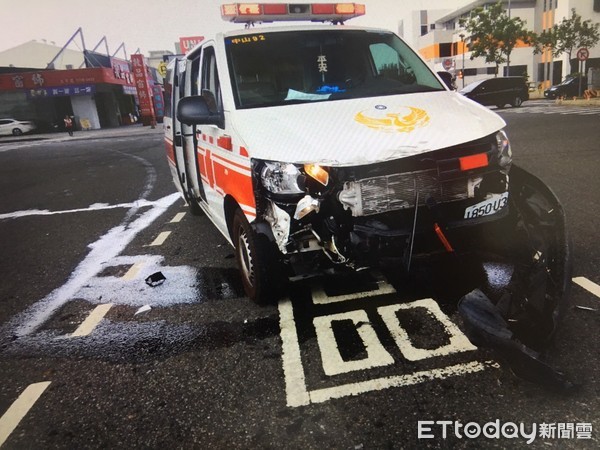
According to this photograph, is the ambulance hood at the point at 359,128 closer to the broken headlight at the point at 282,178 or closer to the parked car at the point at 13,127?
the broken headlight at the point at 282,178

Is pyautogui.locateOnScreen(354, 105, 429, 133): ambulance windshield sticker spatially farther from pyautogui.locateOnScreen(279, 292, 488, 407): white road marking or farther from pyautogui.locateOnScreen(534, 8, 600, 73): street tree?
pyautogui.locateOnScreen(534, 8, 600, 73): street tree

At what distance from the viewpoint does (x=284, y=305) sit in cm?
348

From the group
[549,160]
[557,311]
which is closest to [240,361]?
[557,311]

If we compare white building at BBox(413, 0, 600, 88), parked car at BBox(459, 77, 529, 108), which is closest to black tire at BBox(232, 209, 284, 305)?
parked car at BBox(459, 77, 529, 108)

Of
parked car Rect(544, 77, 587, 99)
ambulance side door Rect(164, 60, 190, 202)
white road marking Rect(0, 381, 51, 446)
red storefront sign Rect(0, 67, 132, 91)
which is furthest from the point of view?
red storefront sign Rect(0, 67, 132, 91)

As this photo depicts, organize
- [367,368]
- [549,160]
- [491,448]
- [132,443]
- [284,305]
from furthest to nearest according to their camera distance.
Answer: [549,160]
[284,305]
[367,368]
[132,443]
[491,448]

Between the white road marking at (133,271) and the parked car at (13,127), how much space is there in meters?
38.8

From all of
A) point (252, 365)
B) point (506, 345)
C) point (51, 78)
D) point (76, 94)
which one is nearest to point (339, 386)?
point (252, 365)

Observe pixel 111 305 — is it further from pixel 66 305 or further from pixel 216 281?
pixel 216 281

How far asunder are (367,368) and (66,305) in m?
2.72

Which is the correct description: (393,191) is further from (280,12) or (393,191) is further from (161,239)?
(161,239)

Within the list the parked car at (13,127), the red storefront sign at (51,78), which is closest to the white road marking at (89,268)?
the red storefront sign at (51,78)

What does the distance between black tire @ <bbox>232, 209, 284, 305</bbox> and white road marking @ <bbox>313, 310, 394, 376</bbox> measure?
0.41 m

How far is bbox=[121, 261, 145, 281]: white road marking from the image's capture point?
14.5ft
